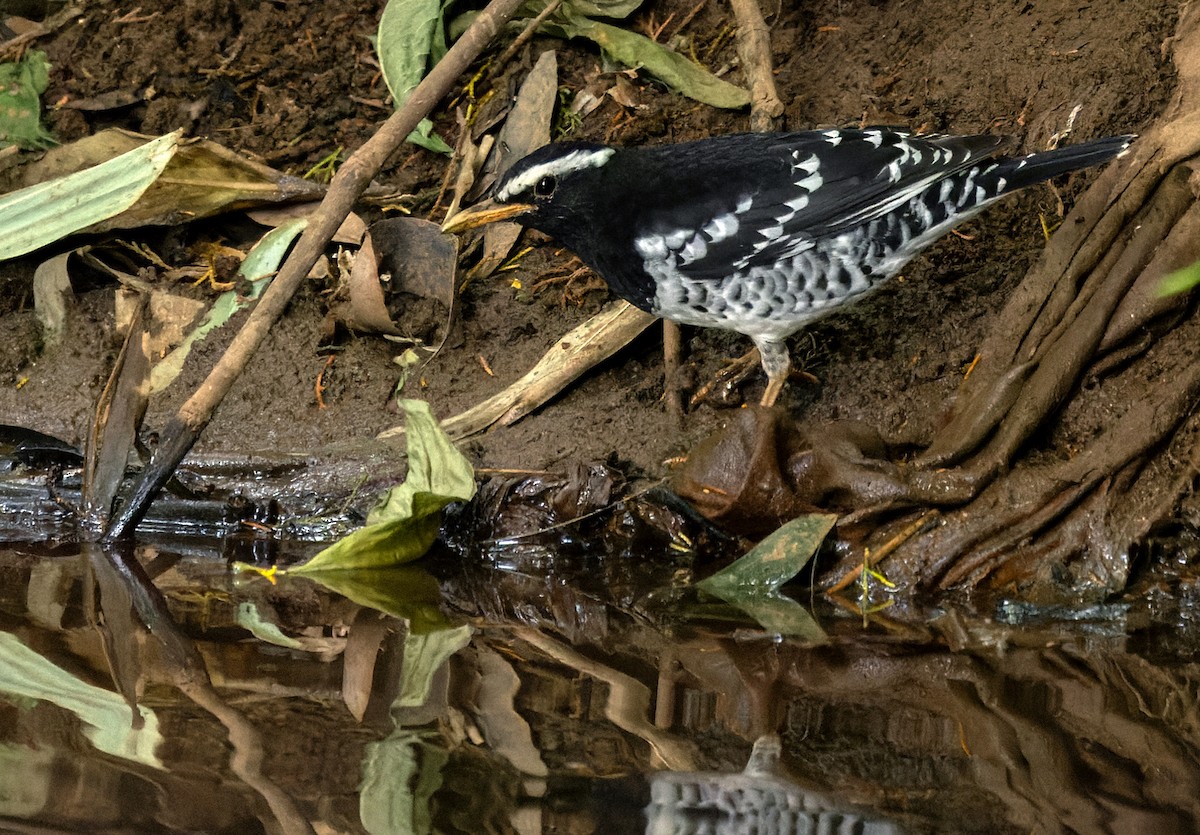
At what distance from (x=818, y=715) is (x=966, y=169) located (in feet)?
7.64

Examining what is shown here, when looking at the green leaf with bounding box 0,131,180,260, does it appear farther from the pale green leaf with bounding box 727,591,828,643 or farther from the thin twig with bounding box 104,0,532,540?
the pale green leaf with bounding box 727,591,828,643

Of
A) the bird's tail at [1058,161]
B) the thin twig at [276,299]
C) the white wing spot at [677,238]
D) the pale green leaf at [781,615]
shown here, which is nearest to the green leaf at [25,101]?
the thin twig at [276,299]

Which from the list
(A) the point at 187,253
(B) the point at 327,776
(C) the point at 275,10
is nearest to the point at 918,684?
(B) the point at 327,776

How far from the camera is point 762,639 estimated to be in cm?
346

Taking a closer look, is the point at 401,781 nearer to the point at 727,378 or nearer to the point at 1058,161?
the point at 727,378

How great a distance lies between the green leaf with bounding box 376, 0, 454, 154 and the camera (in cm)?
578

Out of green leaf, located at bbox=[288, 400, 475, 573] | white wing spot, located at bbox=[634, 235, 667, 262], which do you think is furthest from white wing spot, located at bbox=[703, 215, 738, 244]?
green leaf, located at bbox=[288, 400, 475, 573]

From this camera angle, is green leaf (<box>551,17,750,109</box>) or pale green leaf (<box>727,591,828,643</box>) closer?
pale green leaf (<box>727,591,828,643</box>)

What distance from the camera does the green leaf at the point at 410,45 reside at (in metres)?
5.78

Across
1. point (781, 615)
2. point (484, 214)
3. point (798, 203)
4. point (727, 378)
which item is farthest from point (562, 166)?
point (781, 615)

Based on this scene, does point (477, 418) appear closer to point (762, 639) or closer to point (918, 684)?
point (762, 639)

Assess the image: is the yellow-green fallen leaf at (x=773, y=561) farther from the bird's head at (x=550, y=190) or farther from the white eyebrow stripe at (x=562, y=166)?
the white eyebrow stripe at (x=562, y=166)

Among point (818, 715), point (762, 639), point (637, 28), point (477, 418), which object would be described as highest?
point (637, 28)

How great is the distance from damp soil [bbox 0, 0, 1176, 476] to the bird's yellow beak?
70cm
